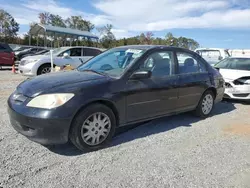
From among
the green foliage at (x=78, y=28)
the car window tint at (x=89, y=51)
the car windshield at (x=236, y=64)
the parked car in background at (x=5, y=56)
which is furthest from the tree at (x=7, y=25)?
the car windshield at (x=236, y=64)

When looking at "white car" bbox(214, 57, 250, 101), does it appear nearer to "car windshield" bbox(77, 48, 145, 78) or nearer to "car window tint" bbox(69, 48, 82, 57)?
"car windshield" bbox(77, 48, 145, 78)

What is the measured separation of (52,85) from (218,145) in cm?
279

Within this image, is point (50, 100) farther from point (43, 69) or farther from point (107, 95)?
point (43, 69)

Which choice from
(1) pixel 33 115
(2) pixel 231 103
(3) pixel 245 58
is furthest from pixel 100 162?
(3) pixel 245 58

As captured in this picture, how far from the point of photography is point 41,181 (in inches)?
118

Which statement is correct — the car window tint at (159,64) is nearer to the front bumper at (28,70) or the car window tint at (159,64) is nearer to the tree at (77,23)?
the front bumper at (28,70)

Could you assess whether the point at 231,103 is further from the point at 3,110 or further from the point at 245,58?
the point at 3,110

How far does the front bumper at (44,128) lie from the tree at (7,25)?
1759 inches

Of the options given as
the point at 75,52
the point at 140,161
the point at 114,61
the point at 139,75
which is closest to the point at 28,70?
the point at 75,52

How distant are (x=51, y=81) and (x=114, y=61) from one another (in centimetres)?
130

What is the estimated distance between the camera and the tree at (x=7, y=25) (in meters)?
45.2

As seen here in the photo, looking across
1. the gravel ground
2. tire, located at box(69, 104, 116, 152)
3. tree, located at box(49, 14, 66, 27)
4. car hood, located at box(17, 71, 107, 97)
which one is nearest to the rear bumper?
the gravel ground

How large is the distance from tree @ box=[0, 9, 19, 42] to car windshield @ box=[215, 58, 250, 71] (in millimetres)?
41829

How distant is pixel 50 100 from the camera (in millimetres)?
3500
